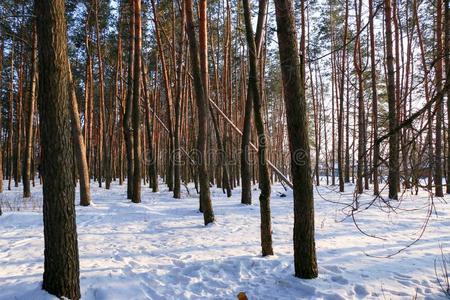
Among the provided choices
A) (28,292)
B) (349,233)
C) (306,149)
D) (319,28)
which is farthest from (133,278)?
(319,28)

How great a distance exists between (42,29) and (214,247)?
13.0 ft

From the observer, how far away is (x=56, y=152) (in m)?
3.01

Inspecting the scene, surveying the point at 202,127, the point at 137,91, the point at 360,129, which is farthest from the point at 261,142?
the point at 137,91

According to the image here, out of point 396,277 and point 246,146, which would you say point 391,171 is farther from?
point 246,146

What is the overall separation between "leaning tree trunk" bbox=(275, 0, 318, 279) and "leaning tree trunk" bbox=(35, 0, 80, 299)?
238 cm

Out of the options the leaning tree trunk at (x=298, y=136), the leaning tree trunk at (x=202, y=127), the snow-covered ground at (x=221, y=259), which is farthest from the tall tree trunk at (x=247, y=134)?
the leaning tree trunk at (x=298, y=136)

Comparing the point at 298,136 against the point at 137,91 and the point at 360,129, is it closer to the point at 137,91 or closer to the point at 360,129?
the point at 360,129

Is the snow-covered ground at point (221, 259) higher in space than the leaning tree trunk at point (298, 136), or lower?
lower

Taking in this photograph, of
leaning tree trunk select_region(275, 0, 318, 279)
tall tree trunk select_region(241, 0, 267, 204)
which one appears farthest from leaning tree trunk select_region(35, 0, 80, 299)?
tall tree trunk select_region(241, 0, 267, 204)

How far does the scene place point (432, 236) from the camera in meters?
6.26

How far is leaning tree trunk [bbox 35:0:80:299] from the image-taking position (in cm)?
298

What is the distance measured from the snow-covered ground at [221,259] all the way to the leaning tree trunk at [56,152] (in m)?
0.30

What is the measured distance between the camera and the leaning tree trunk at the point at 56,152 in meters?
2.98

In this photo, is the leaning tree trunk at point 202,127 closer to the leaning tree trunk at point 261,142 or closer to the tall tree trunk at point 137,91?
the leaning tree trunk at point 261,142
